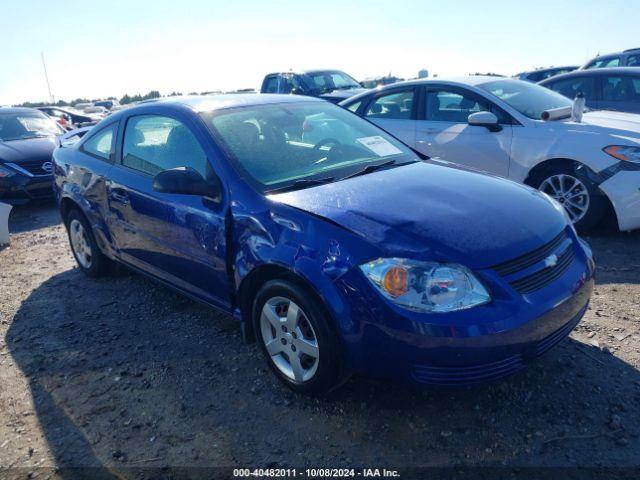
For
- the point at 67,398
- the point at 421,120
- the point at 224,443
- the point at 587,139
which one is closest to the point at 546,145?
the point at 587,139

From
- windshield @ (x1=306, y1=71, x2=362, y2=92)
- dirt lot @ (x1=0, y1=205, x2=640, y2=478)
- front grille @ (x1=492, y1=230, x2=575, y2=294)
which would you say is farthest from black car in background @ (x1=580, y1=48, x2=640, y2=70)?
front grille @ (x1=492, y1=230, x2=575, y2=294)

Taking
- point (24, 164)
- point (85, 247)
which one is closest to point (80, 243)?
point (85, 247)

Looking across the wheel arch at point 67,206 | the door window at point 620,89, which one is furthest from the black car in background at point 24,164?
the door window at point 620,89

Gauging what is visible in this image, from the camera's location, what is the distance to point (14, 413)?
2.88m

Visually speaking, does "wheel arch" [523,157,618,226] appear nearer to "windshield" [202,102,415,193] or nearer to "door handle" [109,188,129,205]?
"windshield" [202,102,415,193]

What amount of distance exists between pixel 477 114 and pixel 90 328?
413 centimetres

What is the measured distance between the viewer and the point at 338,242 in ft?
7.84

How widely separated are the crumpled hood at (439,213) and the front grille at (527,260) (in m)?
0.03

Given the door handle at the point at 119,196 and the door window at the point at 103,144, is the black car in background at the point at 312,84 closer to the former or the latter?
the door window at the point at 103,144

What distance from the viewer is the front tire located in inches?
97.0

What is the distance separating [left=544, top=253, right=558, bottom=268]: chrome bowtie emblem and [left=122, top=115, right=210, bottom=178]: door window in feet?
6.27

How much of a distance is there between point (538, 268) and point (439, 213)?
536 mm

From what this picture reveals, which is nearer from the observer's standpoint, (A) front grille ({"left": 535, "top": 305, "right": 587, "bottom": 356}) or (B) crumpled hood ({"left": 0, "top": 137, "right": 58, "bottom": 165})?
(A) front grille ({"left": 535, "top": 305, "right": 587, "bottom": 356})

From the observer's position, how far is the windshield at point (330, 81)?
466 inches
